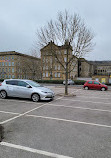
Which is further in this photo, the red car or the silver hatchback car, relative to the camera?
the red car

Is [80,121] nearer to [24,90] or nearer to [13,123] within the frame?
[13,123]

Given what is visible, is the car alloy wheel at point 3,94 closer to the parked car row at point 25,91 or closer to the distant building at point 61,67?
the parked car row at point 25,91

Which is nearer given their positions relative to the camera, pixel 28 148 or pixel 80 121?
pixel 28 148

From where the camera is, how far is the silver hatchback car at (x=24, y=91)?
883cm

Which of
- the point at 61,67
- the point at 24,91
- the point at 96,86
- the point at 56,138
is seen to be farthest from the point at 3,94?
the point at 61,67

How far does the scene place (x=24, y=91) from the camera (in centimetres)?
907

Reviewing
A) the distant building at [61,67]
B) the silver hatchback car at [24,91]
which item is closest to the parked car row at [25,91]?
the silver hatchback car at [24,91]

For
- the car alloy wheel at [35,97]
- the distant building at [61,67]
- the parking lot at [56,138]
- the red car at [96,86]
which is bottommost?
the parking lot at [56,138]

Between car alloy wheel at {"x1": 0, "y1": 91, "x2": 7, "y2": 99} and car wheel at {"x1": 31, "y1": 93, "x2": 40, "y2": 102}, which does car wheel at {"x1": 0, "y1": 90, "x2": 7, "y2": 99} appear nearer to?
car alloy wheel at {"x1": 0, "y1": 91, "x2": 7, "y2": 99}

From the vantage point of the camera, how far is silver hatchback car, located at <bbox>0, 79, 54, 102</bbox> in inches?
348

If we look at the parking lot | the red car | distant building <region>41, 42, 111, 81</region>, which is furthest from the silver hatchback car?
the red car

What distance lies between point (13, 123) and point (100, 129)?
3.20 metres

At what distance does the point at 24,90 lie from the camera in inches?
358

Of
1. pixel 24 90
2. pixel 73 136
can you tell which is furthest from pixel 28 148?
pixel 24 90
